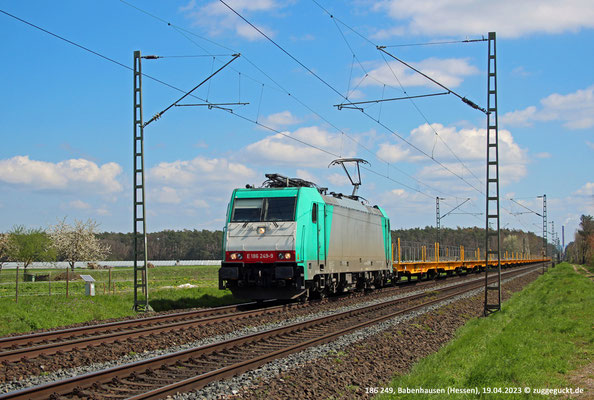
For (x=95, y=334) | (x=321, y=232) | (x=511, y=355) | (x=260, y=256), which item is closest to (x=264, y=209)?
(x=260, y=256)

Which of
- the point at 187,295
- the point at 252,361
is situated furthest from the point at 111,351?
the point at 187,295

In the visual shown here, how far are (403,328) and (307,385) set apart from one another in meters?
7.11

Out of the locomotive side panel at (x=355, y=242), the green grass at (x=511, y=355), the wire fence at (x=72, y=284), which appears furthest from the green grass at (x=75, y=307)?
the green grass at (x=511, y=355)

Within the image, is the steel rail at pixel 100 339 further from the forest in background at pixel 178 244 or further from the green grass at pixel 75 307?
the forest in background at pixel 178 244

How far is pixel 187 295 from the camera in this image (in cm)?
2464

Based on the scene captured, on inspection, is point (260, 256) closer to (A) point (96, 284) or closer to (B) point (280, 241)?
(B) point (280, 241)

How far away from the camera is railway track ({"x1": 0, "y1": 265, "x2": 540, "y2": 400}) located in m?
8.34

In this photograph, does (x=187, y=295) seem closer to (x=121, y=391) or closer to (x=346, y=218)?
(x=346, y=218)

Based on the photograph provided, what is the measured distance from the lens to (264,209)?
2125cm

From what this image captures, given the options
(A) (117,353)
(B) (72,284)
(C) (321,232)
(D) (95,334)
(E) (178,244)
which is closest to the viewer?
(A) (117,353)

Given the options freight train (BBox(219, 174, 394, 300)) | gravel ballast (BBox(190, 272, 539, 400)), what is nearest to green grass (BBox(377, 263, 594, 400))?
gravel ballast (BBox(190, 272, 539, 400))

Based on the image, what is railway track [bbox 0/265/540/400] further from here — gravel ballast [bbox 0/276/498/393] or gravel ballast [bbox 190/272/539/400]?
gravel ballast [bbox 0/276/498/393]

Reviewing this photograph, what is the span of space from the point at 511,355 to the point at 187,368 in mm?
5866

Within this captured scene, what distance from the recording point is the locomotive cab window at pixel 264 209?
20891 millimetres
